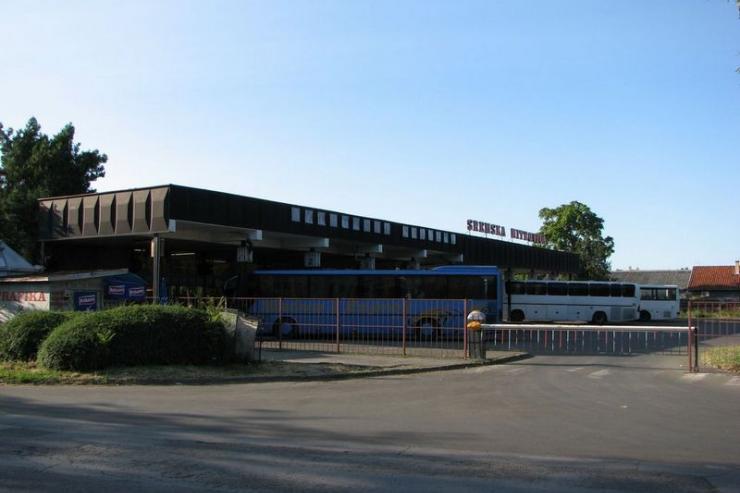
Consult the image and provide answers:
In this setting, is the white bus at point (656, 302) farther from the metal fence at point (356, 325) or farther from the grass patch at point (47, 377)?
the grass patch at point (47, 377)

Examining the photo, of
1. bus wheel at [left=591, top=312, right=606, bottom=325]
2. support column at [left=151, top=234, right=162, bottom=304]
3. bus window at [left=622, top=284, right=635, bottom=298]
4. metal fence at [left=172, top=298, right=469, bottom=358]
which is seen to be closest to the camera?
metal fence at [left=172, top=298, right=469, bottom=358]

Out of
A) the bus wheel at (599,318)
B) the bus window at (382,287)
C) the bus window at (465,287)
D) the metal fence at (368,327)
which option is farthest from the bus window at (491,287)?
the bus wheel at (599,318)

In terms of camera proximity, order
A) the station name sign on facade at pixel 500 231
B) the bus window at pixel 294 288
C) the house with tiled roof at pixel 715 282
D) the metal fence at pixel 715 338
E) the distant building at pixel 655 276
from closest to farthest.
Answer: the metal fence at pixel 715 338 → the bus window at pixel 294 288 → the station name sign on facade at pixel 500 231 → the house with tiled roof at pixel 715 282 → the distant building at pixel 655 276

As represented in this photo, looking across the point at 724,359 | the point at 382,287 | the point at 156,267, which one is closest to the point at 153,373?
the point at 156,267

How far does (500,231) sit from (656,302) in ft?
51.0

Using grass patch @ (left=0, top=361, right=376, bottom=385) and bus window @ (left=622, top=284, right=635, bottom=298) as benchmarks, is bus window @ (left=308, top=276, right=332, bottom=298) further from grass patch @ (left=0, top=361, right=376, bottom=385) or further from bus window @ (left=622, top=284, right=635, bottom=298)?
bus window @ (left=622, top=284, right=635, bottom=298)

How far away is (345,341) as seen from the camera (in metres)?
22.0

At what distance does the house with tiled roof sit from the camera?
2756 inches

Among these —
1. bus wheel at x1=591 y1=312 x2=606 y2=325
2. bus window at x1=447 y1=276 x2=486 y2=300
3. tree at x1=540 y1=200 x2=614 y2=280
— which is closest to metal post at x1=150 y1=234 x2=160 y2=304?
bus window at x1=447 y1=276 x2=486 y2=300

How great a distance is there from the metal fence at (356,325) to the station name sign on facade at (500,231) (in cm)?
3120

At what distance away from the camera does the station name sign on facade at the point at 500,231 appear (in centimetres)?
5456

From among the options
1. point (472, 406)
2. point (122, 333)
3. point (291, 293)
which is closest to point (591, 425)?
point (472, 406)

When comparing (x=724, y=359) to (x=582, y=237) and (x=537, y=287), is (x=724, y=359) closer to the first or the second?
(x=537, y=287)

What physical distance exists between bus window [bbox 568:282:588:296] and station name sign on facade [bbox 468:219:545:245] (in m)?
12.7
